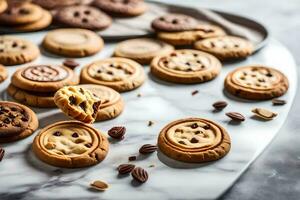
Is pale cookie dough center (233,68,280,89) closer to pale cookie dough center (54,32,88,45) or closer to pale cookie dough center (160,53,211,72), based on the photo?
pale cookie dough center (160,53,211,72)

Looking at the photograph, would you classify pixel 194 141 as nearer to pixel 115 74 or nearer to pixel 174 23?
pixel 115 74

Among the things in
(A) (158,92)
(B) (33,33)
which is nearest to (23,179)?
(A) (158,92)

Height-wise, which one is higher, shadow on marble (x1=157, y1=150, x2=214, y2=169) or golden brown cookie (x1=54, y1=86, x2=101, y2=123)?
golden brown cookie (x1=54, y1=86, x2=101, y2=123)

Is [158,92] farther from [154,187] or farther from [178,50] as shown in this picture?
[154,187]

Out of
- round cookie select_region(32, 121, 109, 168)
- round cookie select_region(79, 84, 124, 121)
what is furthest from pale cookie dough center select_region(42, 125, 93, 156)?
round cookie select_region(79, 84, 124, 121)

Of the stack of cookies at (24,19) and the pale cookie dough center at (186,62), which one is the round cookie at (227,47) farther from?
the stack of cookies at (24,19)

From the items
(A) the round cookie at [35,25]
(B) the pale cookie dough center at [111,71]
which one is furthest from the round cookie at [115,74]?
(A) the round cookie at [35,25]
